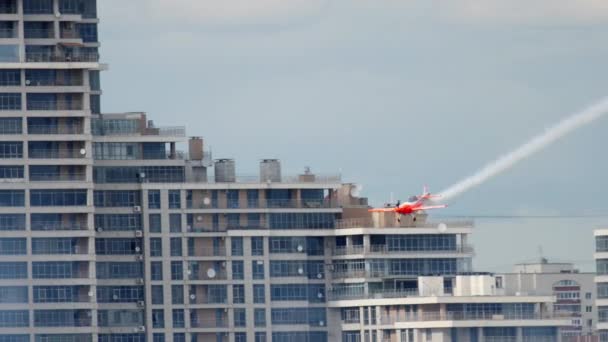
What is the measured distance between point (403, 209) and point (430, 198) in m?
7.90

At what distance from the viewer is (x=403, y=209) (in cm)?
19850

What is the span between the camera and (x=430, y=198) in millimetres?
190875
